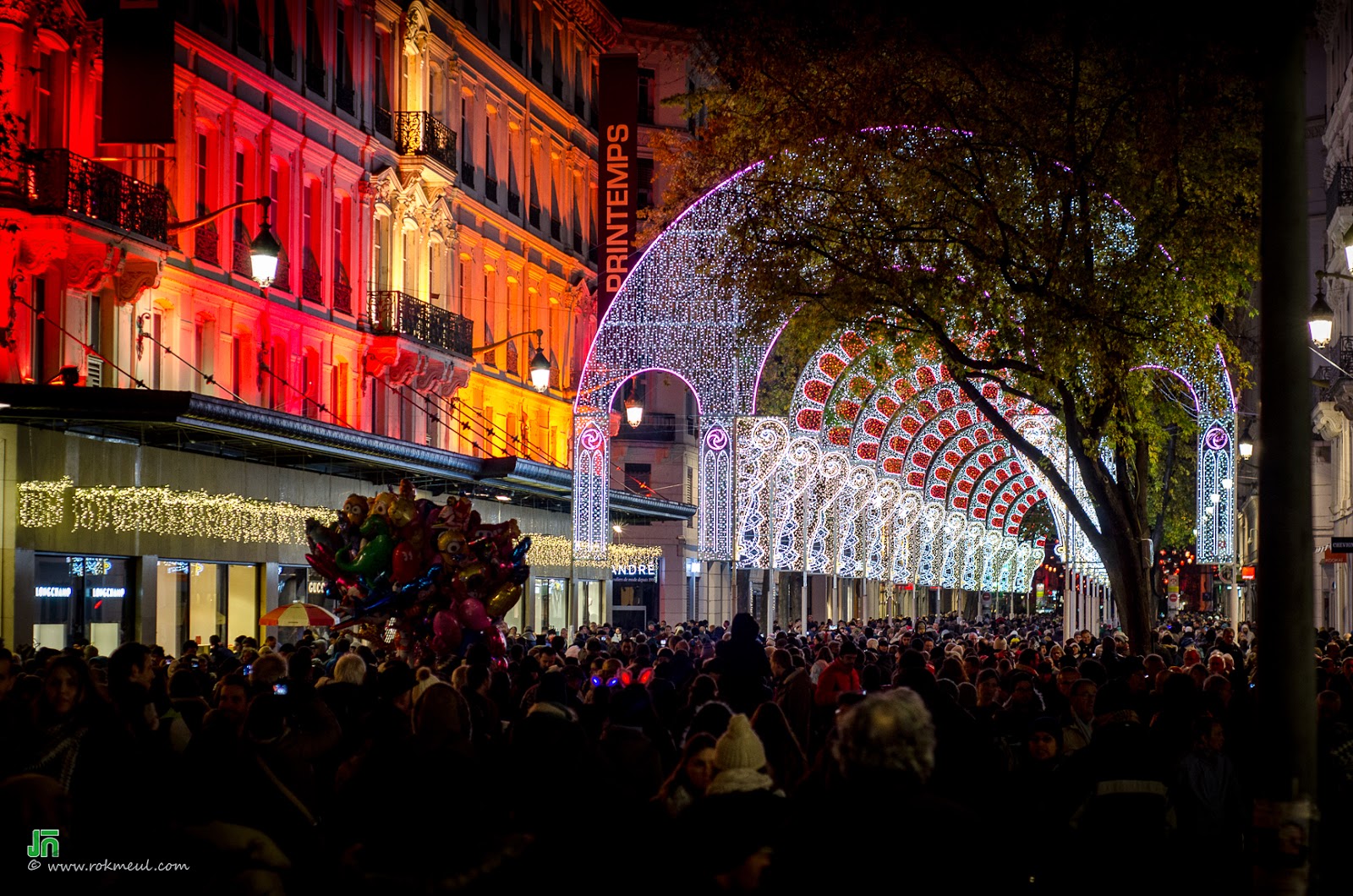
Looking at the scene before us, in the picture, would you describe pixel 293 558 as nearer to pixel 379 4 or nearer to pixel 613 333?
pixel 613 333

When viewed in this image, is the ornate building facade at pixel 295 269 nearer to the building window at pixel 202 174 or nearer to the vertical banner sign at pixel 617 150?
the building window at pixel 202 174

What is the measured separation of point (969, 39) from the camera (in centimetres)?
2053

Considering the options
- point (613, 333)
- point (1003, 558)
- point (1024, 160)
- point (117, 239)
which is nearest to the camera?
point (1024, 160)

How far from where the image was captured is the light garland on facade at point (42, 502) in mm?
26172

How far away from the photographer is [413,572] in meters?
23.3

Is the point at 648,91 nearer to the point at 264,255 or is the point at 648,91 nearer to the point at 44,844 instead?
the point at 264,255

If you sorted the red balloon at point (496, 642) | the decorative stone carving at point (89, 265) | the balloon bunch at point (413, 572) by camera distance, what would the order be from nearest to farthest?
the red balloon at point (496, 642) → the balloon bunch at point (413, 572) → the decorative stone carving at point (89, 265)

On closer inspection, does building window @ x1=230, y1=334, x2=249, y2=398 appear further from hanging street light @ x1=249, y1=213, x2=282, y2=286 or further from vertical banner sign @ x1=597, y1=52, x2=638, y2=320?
hanging street light @ x1=249, y1=213, x2=282, y2=286

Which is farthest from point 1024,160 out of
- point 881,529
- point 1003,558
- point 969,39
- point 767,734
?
point 1003,558

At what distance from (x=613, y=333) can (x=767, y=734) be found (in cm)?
2186

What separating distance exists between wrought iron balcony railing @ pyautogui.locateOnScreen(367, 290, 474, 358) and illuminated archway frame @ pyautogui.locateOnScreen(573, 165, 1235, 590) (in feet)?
30.3

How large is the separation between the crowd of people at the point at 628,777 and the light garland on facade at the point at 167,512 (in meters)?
13.5

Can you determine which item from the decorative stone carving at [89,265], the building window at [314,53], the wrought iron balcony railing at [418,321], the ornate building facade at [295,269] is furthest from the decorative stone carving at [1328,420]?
the decorative stone carving at [89,265]

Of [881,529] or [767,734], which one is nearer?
[767,734]
